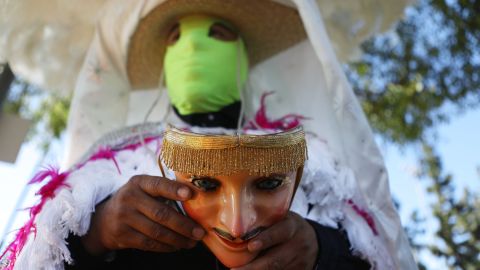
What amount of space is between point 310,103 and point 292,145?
3.22ft

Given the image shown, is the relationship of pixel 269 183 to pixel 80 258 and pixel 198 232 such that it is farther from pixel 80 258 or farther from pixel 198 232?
pixel 80 258

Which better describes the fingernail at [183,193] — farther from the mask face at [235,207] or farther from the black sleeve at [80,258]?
the black sleeve at [80,258]

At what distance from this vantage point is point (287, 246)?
0.92 m

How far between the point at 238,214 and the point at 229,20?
1132mm

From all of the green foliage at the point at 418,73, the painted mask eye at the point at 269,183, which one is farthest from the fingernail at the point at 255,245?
the green foliage at the point at 418,73

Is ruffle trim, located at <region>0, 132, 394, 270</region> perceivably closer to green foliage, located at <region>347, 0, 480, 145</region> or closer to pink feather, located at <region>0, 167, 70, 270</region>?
pink feather, located at <region>0, 167, 70, 270</region>

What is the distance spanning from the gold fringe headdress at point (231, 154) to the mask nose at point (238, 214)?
0.05 metres

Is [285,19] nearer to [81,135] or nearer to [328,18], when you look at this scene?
[328,18]

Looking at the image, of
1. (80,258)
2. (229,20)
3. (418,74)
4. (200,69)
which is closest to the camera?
(80,258)

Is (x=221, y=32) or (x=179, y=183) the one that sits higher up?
(x=221, y=32)

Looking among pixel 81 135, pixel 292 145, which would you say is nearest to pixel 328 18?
pixel 81 135

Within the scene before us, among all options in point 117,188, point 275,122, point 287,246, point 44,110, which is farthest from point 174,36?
point 44,110

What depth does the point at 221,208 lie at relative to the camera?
0.83 meters

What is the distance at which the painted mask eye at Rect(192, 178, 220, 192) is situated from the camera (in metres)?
0.83
